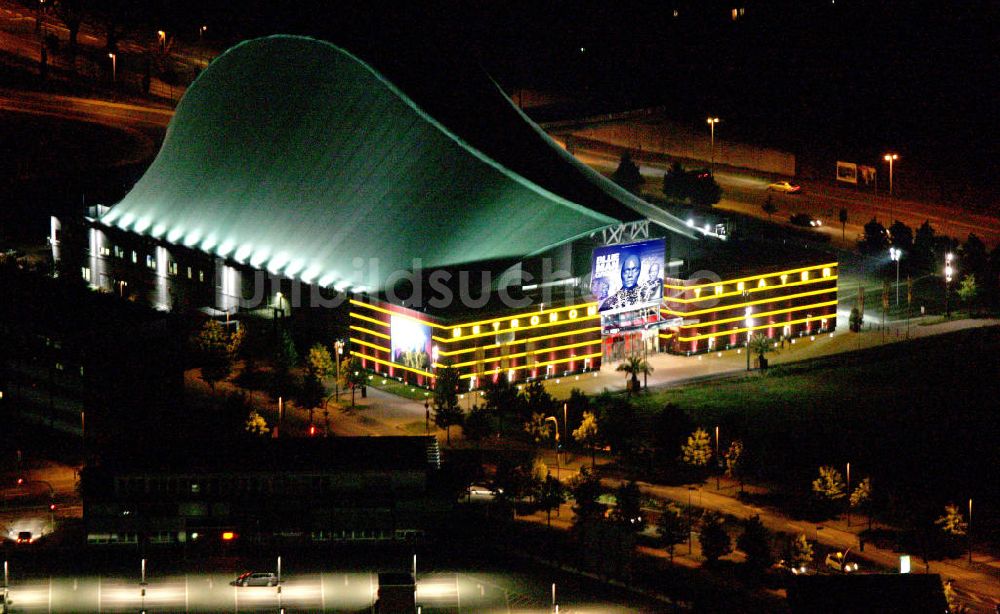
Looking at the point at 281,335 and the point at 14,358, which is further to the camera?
the point at 281,335

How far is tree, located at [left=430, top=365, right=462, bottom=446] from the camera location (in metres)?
89.9

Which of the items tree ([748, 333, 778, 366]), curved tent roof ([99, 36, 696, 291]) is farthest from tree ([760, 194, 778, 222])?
curved tent roof ([99, 36, 696, 291])

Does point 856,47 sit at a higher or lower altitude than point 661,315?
higher

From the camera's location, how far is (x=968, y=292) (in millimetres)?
116250

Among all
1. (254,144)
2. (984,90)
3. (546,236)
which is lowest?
(546,236)

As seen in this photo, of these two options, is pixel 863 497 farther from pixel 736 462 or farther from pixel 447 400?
pixel 447 400

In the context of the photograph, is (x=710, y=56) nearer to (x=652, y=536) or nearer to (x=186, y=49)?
(x=186, y=49)

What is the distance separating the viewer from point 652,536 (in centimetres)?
7600

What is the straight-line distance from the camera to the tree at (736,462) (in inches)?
3280

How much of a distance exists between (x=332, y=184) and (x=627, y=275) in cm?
1840

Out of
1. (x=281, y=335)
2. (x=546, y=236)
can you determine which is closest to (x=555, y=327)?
(x=546, y=236)

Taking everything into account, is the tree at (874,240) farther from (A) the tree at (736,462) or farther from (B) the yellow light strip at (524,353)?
(A) the tree at (736,462)

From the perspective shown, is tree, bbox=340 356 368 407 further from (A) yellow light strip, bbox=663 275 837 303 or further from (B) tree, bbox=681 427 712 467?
(B) tree, bbox=681 427 712 467

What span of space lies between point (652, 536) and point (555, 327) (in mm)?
26942
